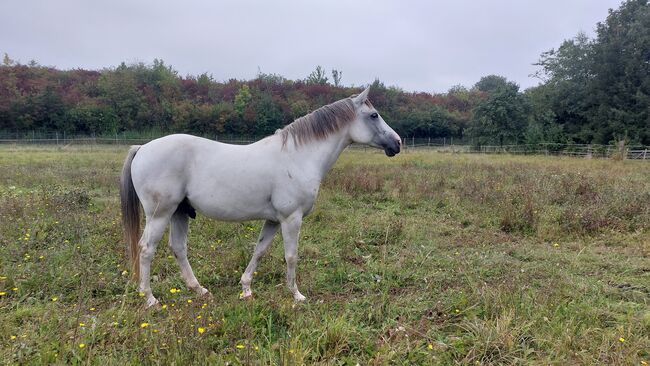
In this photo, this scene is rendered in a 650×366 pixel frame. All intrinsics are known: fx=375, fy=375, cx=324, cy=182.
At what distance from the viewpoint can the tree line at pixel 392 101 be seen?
111 ft

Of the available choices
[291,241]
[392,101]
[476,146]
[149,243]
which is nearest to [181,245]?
[149,243]

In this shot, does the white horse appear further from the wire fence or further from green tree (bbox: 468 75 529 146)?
green tree (bbox: 468 75 529 146)

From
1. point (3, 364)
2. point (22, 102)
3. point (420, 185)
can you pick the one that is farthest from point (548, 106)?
point (22, 102)

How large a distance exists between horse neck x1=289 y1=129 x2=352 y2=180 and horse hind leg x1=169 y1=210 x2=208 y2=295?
1489 millimetres

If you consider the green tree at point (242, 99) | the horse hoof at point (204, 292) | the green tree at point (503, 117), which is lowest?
the horse hoof at point (204, 292)

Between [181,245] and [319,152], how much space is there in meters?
1.87

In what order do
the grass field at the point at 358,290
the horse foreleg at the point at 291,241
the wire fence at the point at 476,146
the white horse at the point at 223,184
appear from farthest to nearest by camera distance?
the wire fence at the point at 476,146 → the horse foreleg at the point at 291,241 → the white horse at the point at 223,184 → the grass field at the point at 358,290

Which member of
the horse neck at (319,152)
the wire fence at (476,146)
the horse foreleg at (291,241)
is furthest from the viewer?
the wire fence at (476,146)

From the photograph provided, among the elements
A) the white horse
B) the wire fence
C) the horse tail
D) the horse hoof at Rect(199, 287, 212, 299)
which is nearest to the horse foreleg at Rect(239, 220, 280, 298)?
the white horse

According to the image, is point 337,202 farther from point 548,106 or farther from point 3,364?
point 548,106

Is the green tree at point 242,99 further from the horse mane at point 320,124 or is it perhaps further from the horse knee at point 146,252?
the horse knee at point 146,252

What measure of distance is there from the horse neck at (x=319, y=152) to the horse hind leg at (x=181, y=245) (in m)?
1.49

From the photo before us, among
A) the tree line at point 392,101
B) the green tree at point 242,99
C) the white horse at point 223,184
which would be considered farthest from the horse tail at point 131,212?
the green tree at point 242,99

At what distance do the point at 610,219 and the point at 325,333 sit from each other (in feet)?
20.2
